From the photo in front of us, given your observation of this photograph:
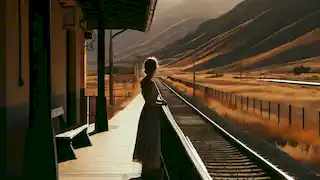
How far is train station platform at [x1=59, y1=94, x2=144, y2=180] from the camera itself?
36.9 ft

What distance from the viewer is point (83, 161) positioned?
1311 centimetres

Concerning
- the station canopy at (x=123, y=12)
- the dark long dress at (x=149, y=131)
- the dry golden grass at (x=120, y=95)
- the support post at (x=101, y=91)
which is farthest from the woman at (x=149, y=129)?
the dry golden grass at (x=120, y=95)

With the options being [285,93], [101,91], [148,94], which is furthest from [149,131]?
[285,93]

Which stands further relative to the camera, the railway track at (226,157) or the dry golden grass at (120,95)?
the dry golden grass at (120,95)

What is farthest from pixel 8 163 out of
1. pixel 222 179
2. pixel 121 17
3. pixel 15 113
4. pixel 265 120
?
pixel 265 120

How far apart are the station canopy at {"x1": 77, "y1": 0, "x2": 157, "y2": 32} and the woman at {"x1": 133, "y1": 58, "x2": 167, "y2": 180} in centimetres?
888

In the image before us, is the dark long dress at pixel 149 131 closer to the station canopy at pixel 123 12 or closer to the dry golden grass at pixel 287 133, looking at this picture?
the dry golden grass at pixel 287 133

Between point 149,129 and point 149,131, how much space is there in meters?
0.03

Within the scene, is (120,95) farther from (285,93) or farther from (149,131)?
(149,131)

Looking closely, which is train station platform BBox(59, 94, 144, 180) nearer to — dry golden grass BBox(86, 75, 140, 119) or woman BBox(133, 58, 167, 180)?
woman BBox(133, 58, 167, 180)

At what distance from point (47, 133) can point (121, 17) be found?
54.4 feet

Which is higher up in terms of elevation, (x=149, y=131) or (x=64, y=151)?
(x=149, y=131)

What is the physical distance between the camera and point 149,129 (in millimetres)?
8461

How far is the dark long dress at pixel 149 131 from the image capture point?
8.44 metres
